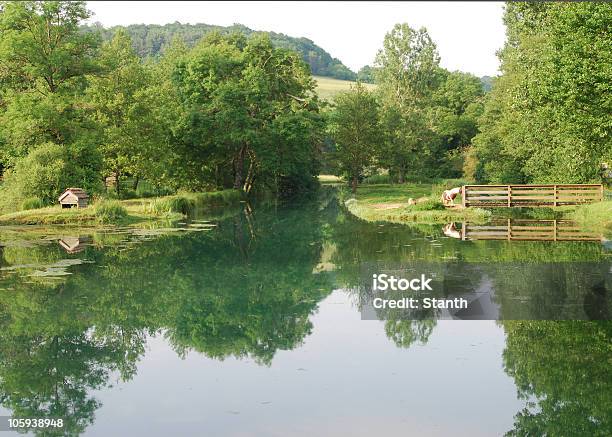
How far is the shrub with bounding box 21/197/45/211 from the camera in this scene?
39406 mm

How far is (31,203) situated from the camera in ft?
130

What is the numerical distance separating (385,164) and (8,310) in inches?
2428

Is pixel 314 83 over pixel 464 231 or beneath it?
over

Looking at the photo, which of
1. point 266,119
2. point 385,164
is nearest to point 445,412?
point 266,119

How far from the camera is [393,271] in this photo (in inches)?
840

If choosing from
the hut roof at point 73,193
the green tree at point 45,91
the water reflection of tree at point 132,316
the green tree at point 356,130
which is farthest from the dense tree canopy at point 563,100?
the green tree at point 45,91

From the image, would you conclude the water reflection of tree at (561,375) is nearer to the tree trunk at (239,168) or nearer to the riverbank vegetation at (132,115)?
the riverbank vegetation at (132,115)

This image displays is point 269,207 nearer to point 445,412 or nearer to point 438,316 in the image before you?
point 438,316

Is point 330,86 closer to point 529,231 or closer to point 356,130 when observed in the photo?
point 356,130

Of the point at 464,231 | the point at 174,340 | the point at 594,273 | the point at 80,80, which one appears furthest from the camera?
the point at 80,80

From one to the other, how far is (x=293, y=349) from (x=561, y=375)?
16.9ft

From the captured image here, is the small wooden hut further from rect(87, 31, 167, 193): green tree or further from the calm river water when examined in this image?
the calm river water

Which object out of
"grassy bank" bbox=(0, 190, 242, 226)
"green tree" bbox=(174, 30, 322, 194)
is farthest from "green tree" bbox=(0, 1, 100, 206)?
"green tree" bbox=(174, 30, 322, 194)

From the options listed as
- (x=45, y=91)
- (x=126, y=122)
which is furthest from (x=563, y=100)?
(x=45, y=91)
